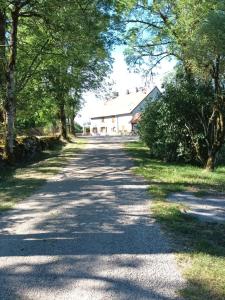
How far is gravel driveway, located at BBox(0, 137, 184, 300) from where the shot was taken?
17.1 ft

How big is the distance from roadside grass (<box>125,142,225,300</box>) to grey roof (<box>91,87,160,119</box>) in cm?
6920

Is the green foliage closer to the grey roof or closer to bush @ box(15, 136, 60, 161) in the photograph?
bush @ box(15, 136, 60, 161)

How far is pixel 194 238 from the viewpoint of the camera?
7445 millimetres

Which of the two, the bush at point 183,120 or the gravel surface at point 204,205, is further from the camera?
the bush at point 183,120

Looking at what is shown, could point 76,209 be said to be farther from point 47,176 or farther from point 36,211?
point 47,176

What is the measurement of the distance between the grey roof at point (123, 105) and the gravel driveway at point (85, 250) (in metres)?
72.5

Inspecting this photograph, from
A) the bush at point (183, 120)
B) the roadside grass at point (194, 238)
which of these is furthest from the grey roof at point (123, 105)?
the roadside grass at point (194, 238)

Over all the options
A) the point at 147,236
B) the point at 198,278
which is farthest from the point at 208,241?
the point at 198,278

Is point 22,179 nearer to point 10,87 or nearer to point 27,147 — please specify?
point 10,87

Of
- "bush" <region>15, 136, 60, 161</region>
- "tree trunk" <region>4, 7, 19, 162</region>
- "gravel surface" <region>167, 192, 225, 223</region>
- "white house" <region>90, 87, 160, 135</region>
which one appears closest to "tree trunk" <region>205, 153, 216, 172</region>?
"gravel surface" <region>167, 192, 225, 223</region>

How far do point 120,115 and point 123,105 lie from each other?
7.46 feet

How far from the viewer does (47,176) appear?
15.6 m

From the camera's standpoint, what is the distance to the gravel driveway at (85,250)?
522 cm

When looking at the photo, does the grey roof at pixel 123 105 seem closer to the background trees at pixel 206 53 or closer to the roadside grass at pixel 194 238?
the background trees at pixel 206 53
